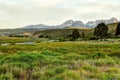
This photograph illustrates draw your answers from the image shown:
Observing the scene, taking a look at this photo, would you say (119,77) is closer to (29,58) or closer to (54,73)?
(54,73)

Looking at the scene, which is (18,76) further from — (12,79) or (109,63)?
(109,63)

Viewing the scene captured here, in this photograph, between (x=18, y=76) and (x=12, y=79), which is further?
(x=18, y=76)

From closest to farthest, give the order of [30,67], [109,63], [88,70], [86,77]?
[86,77], [88,70], [30,67], [109,63]

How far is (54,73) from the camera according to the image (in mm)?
16250

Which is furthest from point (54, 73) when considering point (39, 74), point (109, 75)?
point (109, 75)

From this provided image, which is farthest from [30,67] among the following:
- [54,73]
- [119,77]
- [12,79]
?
[119,77]

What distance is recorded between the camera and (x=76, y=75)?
15.1 m

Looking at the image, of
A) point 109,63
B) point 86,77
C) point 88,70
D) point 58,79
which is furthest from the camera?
point 109,63

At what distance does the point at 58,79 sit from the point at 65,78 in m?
0.35

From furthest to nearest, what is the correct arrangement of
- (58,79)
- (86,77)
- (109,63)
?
(109,63), (86,77), (58,79)

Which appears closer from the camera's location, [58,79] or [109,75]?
[58,79]

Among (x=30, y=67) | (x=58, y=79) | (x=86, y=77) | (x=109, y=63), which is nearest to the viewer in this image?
(x=58, y=79)

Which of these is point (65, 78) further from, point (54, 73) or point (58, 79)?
point (54, 73)

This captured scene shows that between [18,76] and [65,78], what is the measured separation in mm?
2840
